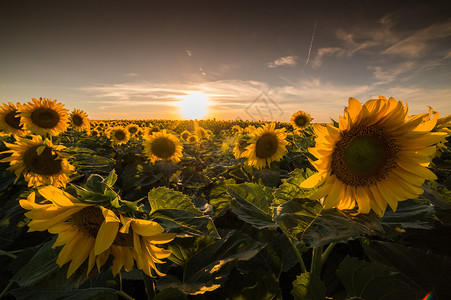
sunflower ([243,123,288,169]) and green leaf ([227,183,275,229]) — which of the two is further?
sunflower ([243,123,288,169])

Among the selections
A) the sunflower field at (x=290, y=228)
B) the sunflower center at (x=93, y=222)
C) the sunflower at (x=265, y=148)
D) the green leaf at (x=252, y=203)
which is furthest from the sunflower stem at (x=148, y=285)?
the sunflower at (x=265, y=148)

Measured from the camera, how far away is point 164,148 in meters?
4.62

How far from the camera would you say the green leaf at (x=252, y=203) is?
127 centimetres

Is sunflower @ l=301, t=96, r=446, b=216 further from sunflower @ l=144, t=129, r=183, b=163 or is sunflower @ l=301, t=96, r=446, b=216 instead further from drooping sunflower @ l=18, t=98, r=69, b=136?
drooping sunflower @ l=18, t=98, r=69, b=136

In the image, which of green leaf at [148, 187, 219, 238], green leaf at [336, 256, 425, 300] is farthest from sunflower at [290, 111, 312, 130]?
green leaf at [148, 187, 219, 238]

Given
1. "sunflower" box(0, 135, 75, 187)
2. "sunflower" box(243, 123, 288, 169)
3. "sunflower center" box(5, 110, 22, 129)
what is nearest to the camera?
"sunflower" box(0, 135, 75, 187)

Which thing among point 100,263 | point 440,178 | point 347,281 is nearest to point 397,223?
point 347,281

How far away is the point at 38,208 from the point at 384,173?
1798 millimetres

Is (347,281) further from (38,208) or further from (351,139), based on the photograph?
(38,208)

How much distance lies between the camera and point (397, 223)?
106cm

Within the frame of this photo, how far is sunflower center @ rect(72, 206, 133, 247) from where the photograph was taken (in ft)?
3.33

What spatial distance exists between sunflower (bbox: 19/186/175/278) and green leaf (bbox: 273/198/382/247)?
53cm

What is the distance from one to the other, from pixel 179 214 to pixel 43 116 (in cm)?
531

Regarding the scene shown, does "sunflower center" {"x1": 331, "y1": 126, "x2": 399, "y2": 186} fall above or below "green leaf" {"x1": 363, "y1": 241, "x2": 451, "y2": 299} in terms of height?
above
